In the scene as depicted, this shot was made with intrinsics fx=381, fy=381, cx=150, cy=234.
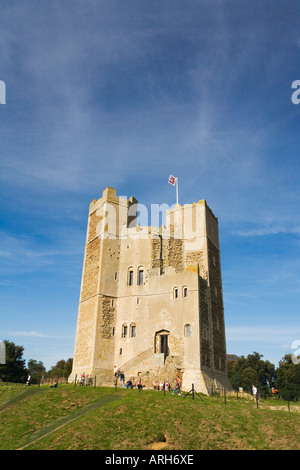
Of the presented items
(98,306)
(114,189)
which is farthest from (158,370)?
(114,189)

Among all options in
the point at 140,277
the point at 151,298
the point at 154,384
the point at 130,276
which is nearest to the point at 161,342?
the point at 151,298

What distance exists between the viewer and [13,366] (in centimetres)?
6228

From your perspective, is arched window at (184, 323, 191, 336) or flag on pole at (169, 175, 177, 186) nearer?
arched window at (184, 323, 191, 336)

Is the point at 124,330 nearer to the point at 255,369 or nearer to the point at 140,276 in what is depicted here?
the point at 140,276

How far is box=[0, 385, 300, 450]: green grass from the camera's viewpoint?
17.0 meters

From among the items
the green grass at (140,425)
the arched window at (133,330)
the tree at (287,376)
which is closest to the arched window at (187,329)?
the arched window at (133,330)

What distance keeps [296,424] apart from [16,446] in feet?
45.0

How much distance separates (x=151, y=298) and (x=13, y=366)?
3752cm

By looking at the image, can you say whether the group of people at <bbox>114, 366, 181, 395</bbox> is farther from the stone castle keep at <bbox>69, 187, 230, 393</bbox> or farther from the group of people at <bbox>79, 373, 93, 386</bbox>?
the group of people at <bbox>79, 373, 93, 386</bbox>

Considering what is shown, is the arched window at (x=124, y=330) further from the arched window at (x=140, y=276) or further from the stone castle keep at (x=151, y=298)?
the arched window at (x=140, y=276)

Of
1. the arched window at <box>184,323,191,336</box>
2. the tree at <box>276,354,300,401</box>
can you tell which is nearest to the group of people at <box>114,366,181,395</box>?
the arched window at <box>184,323,191,336</box>

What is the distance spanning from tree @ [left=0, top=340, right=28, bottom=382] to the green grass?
3922 cm

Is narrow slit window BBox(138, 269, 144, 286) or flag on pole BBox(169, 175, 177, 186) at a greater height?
flag on pole BBox(169, 175, 177, 186)
